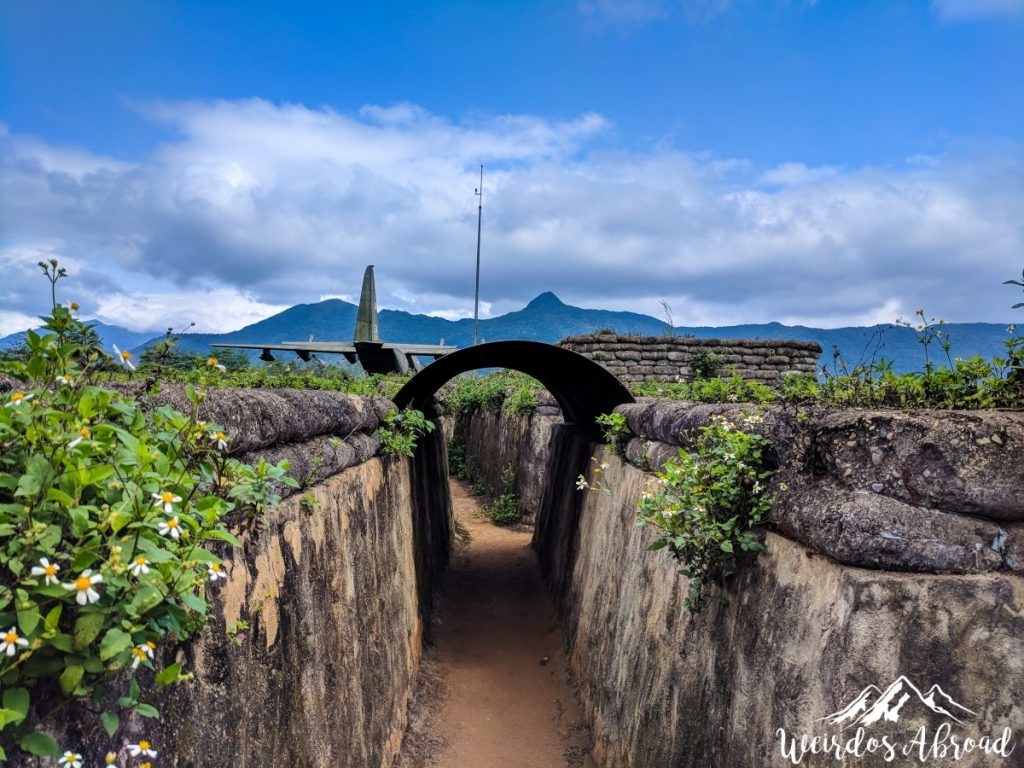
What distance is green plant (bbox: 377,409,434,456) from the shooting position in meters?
6.43

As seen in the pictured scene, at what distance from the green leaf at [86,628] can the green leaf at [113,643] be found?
0.08 feet

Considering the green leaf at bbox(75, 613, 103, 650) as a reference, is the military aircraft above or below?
above

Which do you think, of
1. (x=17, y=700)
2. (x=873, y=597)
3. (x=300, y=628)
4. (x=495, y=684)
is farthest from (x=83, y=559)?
(x=495, y=684)

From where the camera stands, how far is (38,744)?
1.38 meters

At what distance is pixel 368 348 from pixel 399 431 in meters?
11.8

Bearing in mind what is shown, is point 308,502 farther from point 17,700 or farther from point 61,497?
point 17,700

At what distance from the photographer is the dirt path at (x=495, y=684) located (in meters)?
6.13

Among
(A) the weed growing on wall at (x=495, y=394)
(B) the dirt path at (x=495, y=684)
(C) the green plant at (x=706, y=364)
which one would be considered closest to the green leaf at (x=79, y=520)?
(B) the dirt path at (x=495, y=684)

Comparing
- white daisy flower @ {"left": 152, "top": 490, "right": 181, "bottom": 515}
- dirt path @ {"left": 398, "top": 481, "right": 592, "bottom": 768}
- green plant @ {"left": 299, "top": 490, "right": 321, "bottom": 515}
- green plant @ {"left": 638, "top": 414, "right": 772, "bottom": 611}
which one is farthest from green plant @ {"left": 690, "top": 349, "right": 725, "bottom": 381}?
white daisy flower @ {"left": 152, "top": 490, "right": 181, "bottom": 515}

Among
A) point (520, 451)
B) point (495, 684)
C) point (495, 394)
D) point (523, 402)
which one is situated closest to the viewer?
point (495, 684)

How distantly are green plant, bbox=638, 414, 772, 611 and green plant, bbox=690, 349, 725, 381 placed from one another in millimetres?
13497

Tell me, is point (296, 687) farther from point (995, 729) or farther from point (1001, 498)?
point (1001, 498)

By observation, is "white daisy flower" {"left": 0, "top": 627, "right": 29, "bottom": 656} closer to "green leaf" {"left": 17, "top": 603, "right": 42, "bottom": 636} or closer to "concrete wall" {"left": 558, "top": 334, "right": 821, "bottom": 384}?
"green leaf" {"left": 17, "top": 603, "right": 42, "bottom": 636}

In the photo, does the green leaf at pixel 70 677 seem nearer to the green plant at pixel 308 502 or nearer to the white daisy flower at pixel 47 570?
the white daisy flower at pixel 47 570
